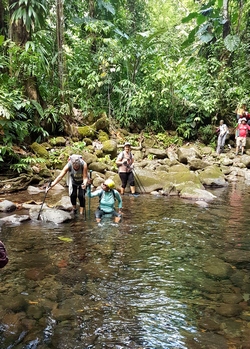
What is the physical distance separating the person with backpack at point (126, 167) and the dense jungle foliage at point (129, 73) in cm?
362

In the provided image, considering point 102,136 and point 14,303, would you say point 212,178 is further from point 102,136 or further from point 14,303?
point 14,303

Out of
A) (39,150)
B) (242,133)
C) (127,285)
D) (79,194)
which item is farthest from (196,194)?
(242,133)

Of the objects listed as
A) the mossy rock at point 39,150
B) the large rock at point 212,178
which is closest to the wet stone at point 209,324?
the large rock at point 212,178

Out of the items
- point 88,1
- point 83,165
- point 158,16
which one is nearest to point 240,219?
point 83,165

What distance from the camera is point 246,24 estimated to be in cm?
1719

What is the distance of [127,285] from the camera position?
3875mm

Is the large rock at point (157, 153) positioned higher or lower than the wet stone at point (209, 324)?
higher

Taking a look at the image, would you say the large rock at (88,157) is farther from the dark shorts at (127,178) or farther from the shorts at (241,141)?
the shorts at (241,141)

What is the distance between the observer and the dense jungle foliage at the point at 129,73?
12352 millimetres

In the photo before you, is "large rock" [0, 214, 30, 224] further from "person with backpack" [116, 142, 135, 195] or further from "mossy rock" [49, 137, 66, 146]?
"mossy rock" [49, 137, 66, 146]

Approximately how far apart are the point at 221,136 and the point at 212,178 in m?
4.82

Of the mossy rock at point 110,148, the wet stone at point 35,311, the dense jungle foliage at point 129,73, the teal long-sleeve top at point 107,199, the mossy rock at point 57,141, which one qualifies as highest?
the dense jungle foliage at point 129,73

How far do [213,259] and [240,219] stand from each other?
2548 millimetres

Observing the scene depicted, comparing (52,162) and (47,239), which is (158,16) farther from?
(47,239)
